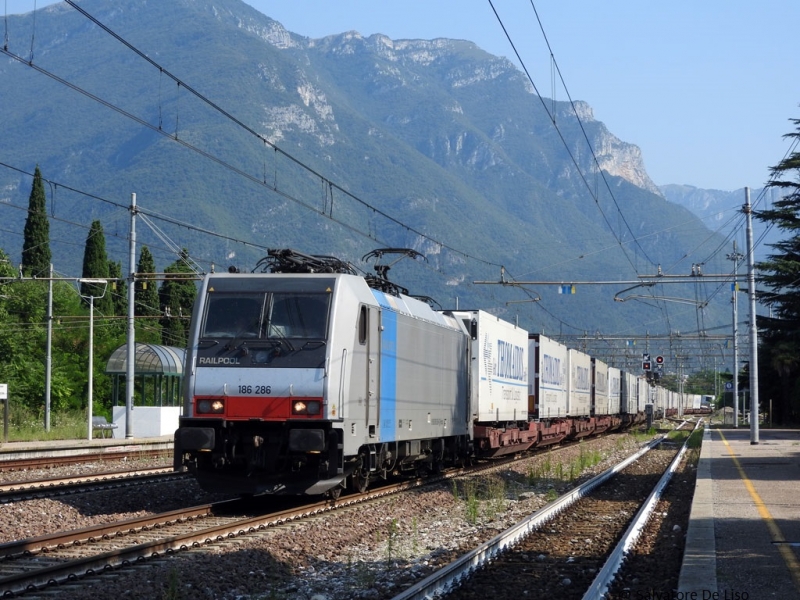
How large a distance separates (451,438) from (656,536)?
32.3 ft

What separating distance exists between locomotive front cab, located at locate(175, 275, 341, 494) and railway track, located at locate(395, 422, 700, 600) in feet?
10.4

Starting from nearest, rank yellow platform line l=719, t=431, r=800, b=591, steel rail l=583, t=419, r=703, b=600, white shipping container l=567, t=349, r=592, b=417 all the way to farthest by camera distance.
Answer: steel rail l=583, t=419, r=703, b=600
yellow platform line l=719, t=431, r=800, b=591
white shipping container l=567, t=349, r=592, b=417

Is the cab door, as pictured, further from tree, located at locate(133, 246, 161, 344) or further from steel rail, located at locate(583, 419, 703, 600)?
tree, located at locate(133, 246, 161, 344)

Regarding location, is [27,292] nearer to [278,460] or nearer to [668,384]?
[278,460]

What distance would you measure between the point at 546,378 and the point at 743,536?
67.4ft

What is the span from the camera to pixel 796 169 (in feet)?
166

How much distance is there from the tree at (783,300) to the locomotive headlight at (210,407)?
32.4 m

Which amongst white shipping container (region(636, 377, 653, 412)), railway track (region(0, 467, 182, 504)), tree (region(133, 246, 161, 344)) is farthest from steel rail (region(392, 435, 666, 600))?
tree (region(133, 246, 161, 344))

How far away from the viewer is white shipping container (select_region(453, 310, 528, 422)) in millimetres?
24891

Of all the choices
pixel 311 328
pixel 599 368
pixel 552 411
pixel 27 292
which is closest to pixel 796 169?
pixel 599 368

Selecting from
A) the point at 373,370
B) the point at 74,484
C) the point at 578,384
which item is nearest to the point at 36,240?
the point at 578,384

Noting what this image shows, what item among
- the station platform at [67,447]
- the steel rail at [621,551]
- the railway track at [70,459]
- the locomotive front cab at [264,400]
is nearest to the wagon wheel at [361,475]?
the locomotive front cab at [264,400]

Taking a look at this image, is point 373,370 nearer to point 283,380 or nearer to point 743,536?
point 283,380

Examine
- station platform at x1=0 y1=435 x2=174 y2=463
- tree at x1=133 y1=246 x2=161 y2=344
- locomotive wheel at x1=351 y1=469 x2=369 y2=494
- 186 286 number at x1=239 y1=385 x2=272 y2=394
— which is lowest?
station platform at x1=0 y1=435 x2=174 y2=463
